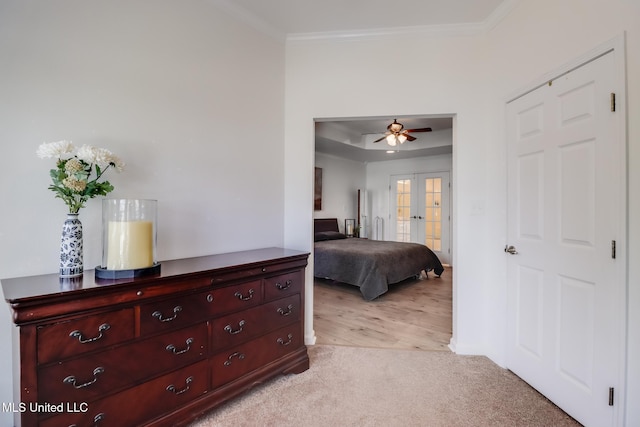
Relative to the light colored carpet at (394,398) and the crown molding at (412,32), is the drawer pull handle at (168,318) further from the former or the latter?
the crown molding at (412,32)

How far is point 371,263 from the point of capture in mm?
4059

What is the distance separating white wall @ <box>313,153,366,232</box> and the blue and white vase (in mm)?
4991

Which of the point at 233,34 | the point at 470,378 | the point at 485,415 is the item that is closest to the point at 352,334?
the point at 470,378

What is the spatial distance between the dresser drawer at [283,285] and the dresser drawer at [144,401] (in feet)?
1.81

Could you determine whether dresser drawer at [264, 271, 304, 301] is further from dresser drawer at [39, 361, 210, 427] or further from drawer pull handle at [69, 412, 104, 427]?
drawer pull handle at [69, 412, 104, 427]

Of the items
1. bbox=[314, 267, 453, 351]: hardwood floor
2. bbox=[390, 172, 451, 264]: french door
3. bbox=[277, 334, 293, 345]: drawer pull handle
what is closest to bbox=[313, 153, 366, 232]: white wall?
bbox=[390, 172, 451, 264]: french door

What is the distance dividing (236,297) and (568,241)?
206 cm

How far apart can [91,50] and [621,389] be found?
333 cm

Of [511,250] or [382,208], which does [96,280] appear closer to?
[511,250]

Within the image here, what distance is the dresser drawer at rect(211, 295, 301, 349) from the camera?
170 cm

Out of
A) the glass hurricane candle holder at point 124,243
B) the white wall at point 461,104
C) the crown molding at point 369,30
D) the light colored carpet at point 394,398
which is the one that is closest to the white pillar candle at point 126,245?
the glass hurricane candle holder at point 124,243

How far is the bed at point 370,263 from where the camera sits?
3.99 meters

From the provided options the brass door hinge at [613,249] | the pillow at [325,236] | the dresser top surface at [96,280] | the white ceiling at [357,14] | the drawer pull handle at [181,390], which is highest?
the white ceiling at [357,14]

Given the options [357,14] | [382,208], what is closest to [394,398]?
[357,14]
